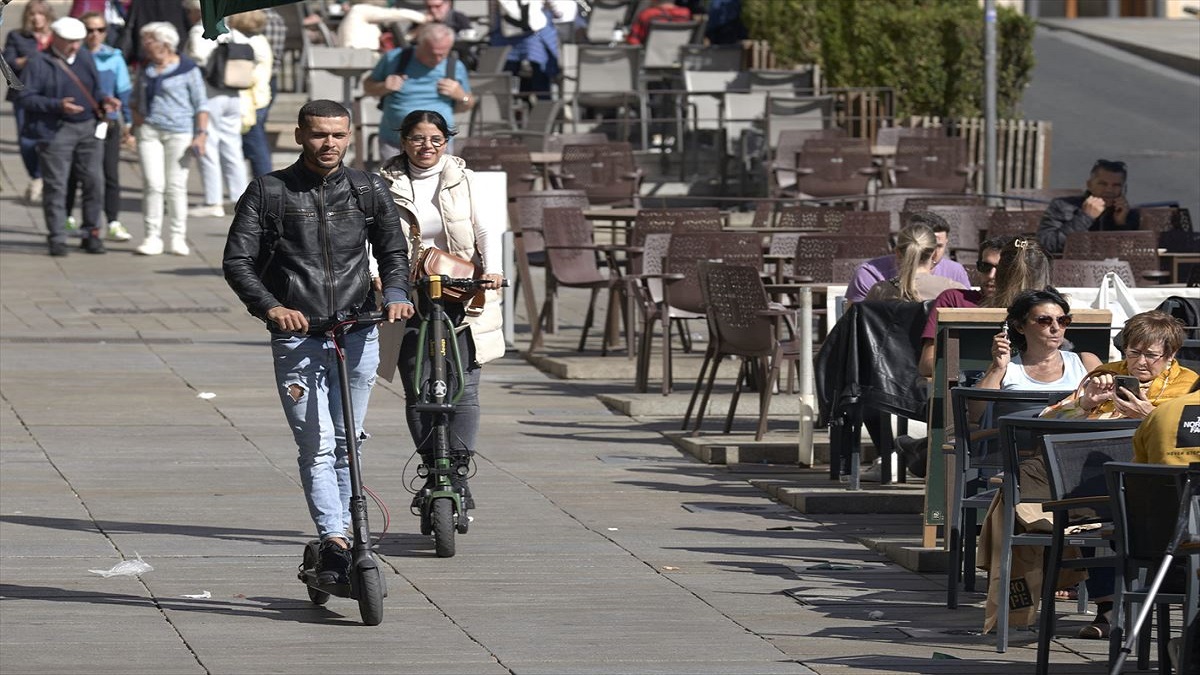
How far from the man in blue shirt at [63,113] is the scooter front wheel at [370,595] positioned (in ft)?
41.8

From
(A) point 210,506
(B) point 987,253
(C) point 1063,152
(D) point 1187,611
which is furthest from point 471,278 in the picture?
(C) point 1063,152

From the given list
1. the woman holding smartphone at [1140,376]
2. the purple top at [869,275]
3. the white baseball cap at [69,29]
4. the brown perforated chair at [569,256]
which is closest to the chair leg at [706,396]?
the purple top at [869,275]

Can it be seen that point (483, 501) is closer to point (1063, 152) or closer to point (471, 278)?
point (471, 278)

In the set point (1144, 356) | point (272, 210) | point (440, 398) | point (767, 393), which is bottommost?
point (767, 393)

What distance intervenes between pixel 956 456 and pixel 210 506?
12.2ft

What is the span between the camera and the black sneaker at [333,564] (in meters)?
8.32

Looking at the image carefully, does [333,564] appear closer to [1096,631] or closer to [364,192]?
[364,192]

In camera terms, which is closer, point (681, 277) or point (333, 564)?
point (333, 564)

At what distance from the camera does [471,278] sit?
970 centimetres

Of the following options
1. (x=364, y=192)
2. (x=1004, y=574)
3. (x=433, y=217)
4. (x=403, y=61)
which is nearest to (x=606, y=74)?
(x=403, y=61)

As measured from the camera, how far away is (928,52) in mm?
24078

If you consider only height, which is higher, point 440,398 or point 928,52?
point 928,52

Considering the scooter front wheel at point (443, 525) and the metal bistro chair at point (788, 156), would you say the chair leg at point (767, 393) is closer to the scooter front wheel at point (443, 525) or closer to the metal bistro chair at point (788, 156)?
the scooter front wheel at point (443, 525)

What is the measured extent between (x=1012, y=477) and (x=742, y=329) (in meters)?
5.18
